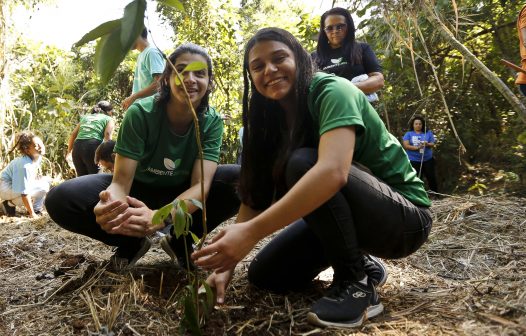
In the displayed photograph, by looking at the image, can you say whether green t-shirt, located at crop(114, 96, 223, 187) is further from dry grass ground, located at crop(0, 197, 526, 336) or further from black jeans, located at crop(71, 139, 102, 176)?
black jeans, located at crop(71, 139, 102, 176)

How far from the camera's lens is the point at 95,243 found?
2.55m

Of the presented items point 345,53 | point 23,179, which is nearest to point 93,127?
point 23,179

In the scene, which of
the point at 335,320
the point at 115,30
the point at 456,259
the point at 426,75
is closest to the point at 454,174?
the point at 426,75

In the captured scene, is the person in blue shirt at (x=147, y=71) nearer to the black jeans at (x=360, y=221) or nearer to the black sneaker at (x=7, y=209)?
the black jeans at (x=360, y=221)

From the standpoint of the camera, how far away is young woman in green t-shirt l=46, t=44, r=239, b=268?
1.62 metres

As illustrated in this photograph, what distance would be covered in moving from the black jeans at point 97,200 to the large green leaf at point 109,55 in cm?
99

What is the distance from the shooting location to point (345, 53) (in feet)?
8.18

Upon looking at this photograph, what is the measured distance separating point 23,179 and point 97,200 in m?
3.07

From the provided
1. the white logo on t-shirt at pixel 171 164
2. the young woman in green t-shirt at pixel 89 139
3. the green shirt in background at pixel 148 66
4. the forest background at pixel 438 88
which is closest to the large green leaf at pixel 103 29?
the white logo on t-shirt at pixel 171 164

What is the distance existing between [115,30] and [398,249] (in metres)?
1.00

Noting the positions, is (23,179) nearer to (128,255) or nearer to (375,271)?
(128,255)

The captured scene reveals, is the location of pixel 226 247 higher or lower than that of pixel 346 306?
higher

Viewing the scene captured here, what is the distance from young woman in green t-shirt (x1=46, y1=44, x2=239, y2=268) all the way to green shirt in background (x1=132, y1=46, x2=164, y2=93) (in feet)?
2.56

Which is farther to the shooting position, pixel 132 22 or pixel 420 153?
pixel 420 153
